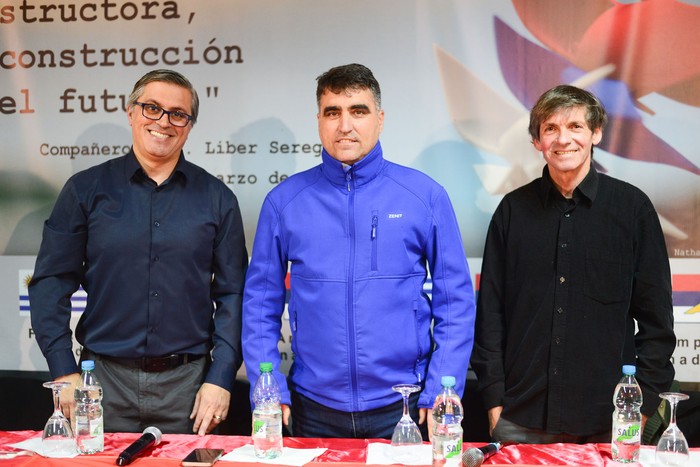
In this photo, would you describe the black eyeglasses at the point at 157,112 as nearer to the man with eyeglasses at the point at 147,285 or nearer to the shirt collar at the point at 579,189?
the man with eyeglasses at the point at 147,285

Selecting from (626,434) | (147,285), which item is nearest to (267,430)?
(147,285)

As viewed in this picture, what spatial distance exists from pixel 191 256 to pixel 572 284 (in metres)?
1.33

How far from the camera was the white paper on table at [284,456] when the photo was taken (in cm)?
215

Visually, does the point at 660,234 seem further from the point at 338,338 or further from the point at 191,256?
the point at 191,256

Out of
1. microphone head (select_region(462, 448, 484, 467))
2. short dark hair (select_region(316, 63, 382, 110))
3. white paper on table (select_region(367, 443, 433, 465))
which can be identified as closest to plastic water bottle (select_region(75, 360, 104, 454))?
white paper on table (select_region(367, 443, 433, 465))

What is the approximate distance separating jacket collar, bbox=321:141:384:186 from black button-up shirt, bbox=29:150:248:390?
47 centimetres

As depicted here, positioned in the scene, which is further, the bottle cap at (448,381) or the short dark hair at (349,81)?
the short dark hair at (349,81)

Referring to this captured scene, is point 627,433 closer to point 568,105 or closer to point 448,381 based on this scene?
point 448,381

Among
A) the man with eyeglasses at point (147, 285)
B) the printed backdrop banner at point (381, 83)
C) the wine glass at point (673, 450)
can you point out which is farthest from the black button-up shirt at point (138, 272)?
the wine glass at point (673, 450)

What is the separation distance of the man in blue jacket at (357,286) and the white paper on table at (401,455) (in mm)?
279

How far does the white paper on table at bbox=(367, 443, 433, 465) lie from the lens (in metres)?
2.14

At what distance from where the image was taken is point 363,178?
2652mm

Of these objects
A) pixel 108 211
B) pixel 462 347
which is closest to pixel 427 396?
pixel 462 347

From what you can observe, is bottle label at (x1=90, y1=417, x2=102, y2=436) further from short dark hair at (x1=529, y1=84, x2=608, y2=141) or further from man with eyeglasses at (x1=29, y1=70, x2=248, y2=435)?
short dark hair at (x1=529, y1=84, x2=608, y2=141)
